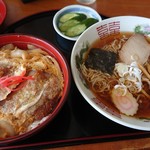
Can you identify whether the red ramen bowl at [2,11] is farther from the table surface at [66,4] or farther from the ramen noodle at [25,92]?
the ramen noodle at [25,92]

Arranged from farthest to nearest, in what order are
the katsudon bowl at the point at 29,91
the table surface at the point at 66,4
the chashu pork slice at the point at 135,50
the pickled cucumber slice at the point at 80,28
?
1. the table surface at the point at 66,4
2. the pickled cucumber slice at the point at 80,28
3. the chashu pork slice at the point at 135,50
4. the katsudon bowl at the point at 29,91

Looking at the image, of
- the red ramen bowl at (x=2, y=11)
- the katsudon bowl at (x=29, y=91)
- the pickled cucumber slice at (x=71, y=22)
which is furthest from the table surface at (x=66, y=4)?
the katsudon bowl at (x=29, y=91)

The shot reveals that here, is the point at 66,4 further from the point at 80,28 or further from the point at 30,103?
the point at 30,103

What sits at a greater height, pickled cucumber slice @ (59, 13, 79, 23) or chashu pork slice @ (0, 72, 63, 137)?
pickled cucumber slice @ (59, 13, 79, 23)

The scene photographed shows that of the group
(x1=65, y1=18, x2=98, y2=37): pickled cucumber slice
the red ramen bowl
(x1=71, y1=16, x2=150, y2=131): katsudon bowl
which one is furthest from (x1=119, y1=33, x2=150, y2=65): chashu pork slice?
the red ramen bowl

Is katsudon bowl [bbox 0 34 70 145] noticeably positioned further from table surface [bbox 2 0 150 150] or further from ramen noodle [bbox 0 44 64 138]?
table surface [bbox 2 0 150 150]

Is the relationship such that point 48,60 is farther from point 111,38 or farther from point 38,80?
point 111,38

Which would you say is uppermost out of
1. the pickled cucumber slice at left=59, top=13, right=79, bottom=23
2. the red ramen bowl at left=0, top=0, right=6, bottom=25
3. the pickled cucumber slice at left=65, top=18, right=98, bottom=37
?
the red ramen bowl at left=0, top=0, right=6, bottom=25
